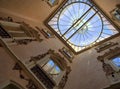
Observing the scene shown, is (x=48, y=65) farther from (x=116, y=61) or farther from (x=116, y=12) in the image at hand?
(x=116, y=12)

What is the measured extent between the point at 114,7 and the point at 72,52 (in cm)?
513

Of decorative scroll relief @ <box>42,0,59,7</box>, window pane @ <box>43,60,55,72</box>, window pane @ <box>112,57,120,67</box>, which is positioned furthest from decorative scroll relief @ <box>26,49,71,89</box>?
Answer: decorative scroll relief @ <box>42,0,59,7</box>

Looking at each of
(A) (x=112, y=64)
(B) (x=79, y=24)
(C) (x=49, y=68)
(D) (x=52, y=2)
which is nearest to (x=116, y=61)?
(A) (x=112, y=64)

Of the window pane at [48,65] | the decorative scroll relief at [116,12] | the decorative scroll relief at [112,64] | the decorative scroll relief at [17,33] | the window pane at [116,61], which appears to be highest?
the decorative scroll relief at [17,33]

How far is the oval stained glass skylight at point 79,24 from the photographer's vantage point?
710 inches

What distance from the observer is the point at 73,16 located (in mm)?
19094

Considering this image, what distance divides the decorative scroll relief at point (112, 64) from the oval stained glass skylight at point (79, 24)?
5849 millimetres

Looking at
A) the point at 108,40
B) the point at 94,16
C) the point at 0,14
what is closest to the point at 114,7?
the point at 108,40

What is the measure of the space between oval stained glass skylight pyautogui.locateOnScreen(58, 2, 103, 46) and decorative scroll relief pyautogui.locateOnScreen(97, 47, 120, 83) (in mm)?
5849

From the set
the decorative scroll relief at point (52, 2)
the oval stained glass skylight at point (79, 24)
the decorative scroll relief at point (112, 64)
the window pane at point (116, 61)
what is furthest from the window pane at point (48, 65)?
the oval stained glass skylight at point (79, 24)

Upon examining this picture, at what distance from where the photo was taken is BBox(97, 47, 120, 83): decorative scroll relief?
9.57m

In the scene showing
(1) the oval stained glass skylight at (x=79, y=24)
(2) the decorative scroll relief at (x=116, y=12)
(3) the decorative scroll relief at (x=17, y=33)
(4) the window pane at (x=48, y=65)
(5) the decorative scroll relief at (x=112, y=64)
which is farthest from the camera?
(1) the oval stained glass skylight at (x=79, y=24)

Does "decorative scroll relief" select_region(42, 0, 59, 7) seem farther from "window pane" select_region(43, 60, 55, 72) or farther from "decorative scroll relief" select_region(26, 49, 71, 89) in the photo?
"window pane" select_region(43, 60, 55, 72)

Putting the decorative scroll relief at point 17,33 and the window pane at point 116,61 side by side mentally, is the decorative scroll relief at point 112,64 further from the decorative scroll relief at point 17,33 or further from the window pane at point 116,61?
the decorative scroll relief at point 17,33
